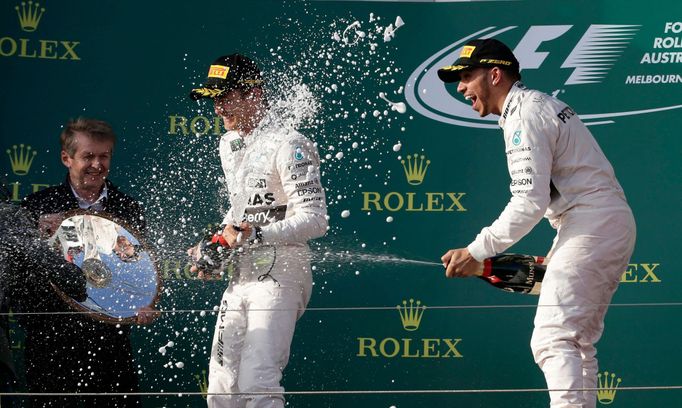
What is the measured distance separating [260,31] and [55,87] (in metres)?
1.00

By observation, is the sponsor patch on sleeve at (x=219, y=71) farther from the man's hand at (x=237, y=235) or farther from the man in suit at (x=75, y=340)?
the man in suit at (x=75, y=340)

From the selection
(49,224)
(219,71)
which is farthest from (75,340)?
(219,71)

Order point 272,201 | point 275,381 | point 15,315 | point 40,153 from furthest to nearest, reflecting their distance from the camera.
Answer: point 40,153, point 15,315, point 272,201, point 275,381

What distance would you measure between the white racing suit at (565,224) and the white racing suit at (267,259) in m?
0.77

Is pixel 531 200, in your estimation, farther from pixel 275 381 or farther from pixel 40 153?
pixel 40 153

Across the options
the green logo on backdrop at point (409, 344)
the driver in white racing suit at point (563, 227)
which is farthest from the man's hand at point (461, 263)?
the green logo on backdrop at point (409, 344)

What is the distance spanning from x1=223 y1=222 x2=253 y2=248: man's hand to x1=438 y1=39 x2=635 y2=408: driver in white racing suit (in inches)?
30.5

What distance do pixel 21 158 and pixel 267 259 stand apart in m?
1.60

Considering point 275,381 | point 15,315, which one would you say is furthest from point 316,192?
point 15,315

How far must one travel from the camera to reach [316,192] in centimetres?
462

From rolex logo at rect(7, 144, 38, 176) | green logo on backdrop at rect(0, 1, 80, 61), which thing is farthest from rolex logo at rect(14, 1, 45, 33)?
rolex logo at rect(7, 144, 38, 176)

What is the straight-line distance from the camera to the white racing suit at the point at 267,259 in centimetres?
446

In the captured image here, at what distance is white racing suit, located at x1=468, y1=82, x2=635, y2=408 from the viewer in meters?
4.05

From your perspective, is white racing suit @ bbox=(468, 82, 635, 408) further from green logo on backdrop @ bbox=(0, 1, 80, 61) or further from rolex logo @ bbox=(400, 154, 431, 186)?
green logo on backdrop @ bbox=(0, 1, 80, 61)
